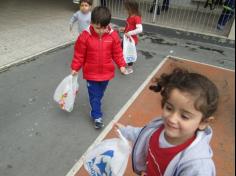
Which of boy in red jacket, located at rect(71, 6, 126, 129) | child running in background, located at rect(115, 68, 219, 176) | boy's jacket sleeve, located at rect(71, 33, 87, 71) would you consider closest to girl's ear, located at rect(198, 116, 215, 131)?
child running in background, located at rect(115, 68, 219, 176)

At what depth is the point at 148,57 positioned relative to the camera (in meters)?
6.37

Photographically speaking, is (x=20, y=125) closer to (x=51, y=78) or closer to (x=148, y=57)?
(x=51, y=78)

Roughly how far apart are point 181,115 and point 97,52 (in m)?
2.02

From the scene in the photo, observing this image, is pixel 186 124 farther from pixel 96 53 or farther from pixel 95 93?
pixel 95 93

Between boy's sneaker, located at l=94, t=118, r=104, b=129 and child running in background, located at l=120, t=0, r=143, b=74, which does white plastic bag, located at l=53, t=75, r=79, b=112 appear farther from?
child running in background, located at l=120, t=0, r=143, b=74

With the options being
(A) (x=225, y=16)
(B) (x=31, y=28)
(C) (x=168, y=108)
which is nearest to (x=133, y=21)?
(B) (x=31, y=28)

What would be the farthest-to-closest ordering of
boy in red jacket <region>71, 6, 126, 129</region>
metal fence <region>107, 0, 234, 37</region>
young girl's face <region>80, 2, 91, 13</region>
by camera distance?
metal fence <region>107, 0, 234, 37</region>, young girl's face <region>80, 2, 91, 13</region>, boy in red jacket <region>71, 6, 126, 129</region>

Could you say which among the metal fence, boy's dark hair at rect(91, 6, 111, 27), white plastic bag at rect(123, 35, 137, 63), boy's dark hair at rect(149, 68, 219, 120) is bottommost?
the metal fence

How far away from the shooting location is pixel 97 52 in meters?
3.36

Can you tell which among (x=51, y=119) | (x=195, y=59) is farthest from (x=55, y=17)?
(x=51, y=119)

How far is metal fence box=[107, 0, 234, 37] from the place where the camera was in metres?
8.64

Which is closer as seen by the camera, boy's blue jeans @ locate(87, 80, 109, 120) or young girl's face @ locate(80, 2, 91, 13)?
boy's blue jeans @ locate(87, 80, 109, 120)

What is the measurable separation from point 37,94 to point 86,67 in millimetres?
1181

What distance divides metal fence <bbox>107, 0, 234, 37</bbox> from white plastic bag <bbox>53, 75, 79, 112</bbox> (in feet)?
18.3
